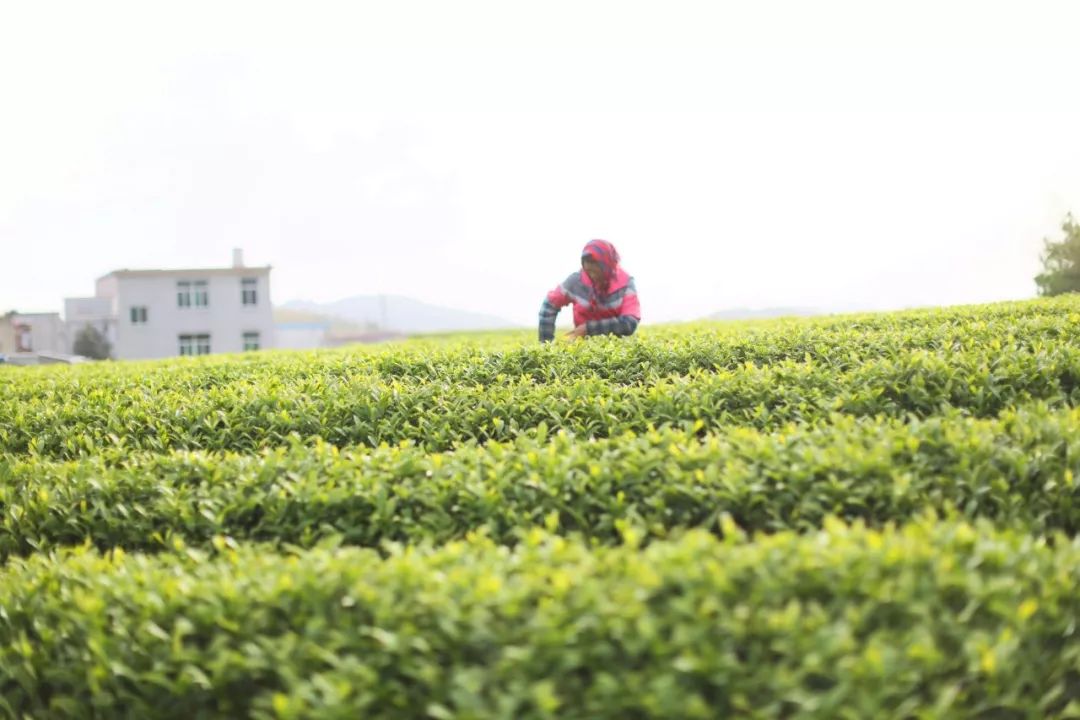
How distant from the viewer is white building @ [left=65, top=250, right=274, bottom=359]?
3731 centimetres

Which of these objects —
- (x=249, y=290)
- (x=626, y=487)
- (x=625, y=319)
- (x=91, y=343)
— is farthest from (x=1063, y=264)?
(x=91, y=343)

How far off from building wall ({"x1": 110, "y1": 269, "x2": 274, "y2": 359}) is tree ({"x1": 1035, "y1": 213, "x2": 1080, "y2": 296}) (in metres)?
28.4

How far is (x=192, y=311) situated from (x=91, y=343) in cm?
591

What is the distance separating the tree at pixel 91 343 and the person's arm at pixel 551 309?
3673 cm

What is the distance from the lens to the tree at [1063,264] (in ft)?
78.9

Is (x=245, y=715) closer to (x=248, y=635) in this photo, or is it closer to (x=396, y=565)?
(x=248, y=635)

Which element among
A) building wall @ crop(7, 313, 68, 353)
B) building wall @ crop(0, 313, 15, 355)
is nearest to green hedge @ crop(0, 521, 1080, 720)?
building wall @ crop(0, 313, 15, 355)

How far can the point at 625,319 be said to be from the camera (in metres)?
8.23

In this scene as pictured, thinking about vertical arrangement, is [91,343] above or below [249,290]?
below

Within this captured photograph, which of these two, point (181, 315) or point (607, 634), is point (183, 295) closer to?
point (181, 315)

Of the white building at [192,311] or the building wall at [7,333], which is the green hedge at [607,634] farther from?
the building wall at [7,333]

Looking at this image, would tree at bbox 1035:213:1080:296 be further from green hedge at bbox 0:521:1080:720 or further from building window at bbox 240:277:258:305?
building window at bbox 240:277:258:305

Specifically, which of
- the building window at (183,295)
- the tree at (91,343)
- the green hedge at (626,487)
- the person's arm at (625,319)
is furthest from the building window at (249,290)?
the green hedge at (626,487)

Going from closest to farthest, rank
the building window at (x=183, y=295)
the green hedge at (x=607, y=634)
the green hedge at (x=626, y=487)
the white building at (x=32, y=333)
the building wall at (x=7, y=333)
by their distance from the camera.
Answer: the green hedge at (x=607, y=634) < the green hedge at (x=626, y=487) < the building wall at (x=7, y=333) < the white building at (x=32, y=333) < the building window at (x=183, y=295)
